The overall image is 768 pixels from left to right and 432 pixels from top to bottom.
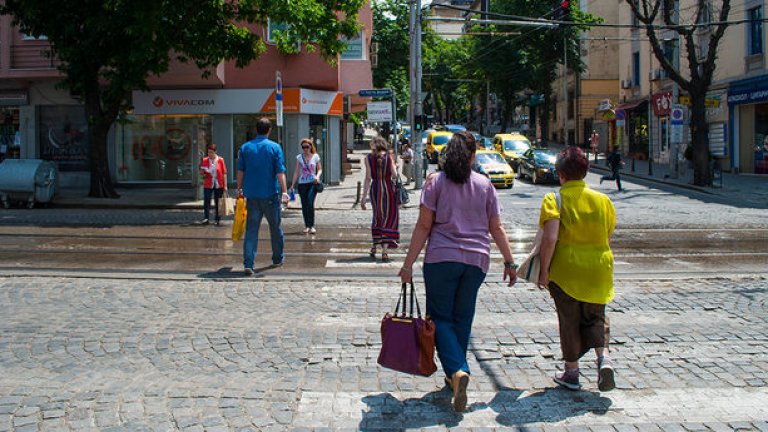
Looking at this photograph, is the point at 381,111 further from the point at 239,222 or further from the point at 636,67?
the point at 636,67

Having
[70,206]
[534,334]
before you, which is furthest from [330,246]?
[70,206]

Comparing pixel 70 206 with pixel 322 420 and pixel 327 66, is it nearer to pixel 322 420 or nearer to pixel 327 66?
pixel 327 66

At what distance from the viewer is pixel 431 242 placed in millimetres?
4914

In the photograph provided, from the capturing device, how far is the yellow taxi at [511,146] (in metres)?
34.8

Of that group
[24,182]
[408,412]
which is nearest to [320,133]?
[24,182]

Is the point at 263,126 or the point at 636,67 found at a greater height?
the point at 636,67

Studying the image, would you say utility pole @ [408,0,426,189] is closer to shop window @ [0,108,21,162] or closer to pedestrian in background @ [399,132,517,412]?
shop window @ [0,108,21,162]

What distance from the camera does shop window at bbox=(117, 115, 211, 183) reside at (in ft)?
88.3

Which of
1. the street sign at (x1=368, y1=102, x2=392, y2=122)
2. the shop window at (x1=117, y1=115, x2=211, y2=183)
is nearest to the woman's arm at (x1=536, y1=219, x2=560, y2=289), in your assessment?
the street sign at (x1=368, y1=102, x2=392, y2=122)

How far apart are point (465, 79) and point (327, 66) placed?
51797 mm

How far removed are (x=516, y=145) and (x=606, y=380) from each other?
31.9 meters

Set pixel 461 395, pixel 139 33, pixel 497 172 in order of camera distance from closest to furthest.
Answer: pixel 461 395, pixel 139 33, pixel 497 172

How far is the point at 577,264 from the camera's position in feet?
16.4

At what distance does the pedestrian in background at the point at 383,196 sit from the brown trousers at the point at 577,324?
5469 millimetres
